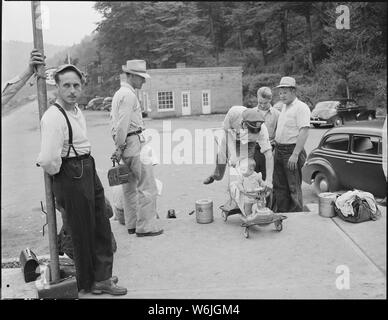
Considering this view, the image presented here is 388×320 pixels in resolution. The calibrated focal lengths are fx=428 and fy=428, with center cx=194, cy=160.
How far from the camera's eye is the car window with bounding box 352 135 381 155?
19.8 ft

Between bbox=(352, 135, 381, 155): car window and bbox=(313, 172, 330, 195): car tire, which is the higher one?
bbox=(352, 135, 381, 155): car window

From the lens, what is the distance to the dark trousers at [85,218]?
2.72 m

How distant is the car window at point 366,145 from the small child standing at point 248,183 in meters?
2.68

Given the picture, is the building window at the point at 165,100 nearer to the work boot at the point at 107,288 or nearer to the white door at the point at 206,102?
the white door at the point at 206,102

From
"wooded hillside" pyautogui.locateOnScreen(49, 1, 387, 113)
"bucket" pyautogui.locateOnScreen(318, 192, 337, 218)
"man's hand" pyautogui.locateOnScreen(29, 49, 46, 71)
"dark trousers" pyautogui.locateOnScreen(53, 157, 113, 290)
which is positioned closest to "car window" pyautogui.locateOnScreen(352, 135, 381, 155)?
"wooded hillside" pyautogui.locateOnScreen(49, 1, 387, 113)

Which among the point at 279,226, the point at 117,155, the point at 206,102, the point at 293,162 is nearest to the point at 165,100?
the point at 206,102

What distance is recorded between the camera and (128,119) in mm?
3777

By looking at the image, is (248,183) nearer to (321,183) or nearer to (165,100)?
(321,183)

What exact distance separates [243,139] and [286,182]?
1.10 meters

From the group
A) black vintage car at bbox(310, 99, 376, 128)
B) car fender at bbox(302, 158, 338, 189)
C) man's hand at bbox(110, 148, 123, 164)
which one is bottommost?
car fender at bbox(302, 158, 338, 189)

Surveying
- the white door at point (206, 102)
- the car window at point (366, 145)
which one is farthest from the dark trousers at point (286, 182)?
the white door at point (206, 102)

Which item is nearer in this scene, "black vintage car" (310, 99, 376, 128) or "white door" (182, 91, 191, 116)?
"black vintage car" (310, 99, 376, 128)

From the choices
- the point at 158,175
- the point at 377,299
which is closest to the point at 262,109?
the point at 377,299

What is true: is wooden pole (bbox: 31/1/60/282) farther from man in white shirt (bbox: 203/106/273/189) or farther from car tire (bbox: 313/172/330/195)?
car tire (bbox: 313/172/330/195)
